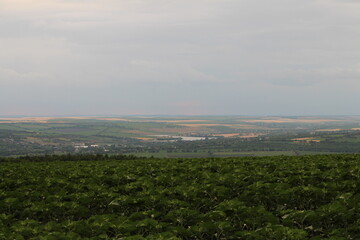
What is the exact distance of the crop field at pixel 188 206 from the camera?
40.4 feet

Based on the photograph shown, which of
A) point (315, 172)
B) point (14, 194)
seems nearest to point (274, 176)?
point (315, 172)

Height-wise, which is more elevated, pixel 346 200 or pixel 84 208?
pixel 346 200

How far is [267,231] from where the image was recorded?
11.3 m

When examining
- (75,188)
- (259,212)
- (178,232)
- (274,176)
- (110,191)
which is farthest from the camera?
(274,176)

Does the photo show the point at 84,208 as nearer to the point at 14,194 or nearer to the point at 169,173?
the point at 14,194

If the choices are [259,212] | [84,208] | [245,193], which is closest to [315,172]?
[245,193]

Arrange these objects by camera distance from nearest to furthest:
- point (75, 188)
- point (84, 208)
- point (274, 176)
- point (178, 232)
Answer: point (178, 232), point (84, 208), point (75, 188), point (274, 176)

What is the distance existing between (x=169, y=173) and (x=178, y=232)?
12848 mm

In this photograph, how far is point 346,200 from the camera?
49.0 ft

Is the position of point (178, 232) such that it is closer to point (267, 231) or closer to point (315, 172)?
point (267, 231)

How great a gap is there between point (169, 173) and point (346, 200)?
12792mm

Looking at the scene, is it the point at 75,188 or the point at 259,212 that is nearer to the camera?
the point at 259,212

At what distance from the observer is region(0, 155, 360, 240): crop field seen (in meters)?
12.3

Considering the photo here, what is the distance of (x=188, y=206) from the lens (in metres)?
16.0
